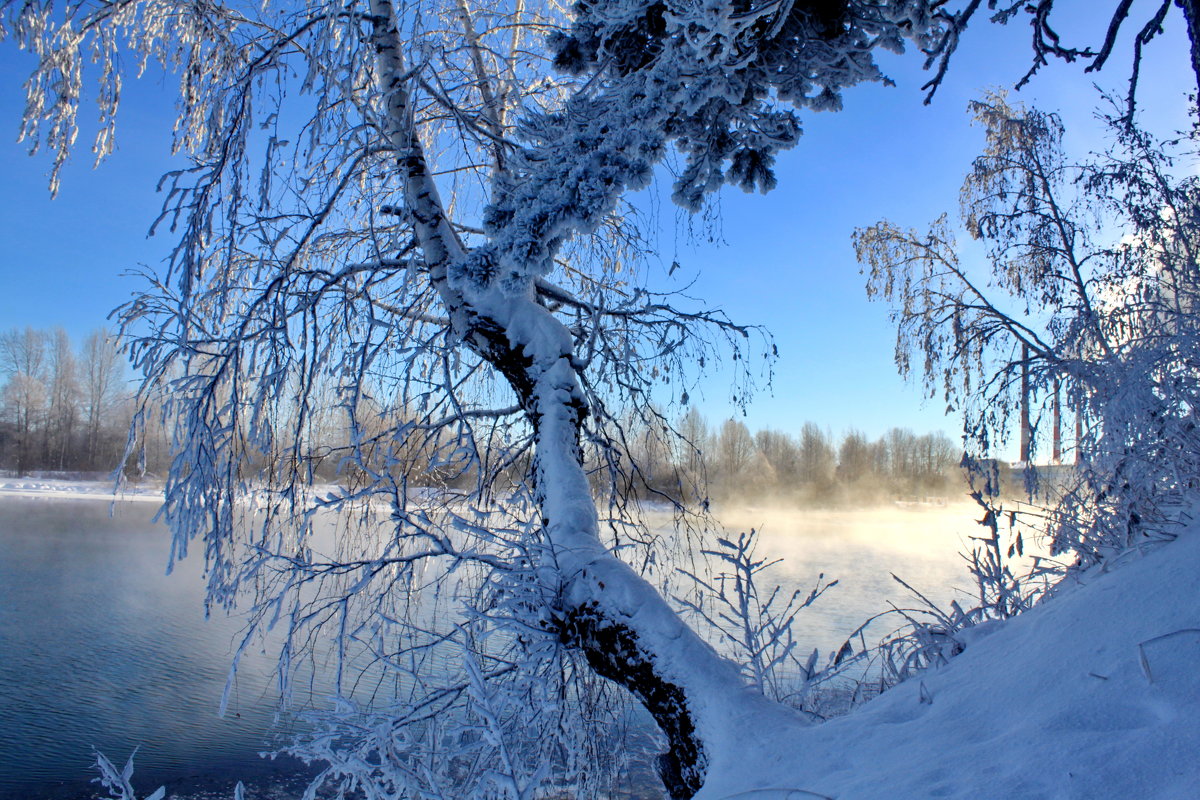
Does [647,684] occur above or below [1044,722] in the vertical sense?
below

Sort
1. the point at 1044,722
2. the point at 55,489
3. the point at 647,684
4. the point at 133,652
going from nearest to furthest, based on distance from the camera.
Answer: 1. the point at 1044,722
2. the point at 647,684
3. the point at 133,652
4. the point at 55,489

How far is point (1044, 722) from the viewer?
48.7 inches

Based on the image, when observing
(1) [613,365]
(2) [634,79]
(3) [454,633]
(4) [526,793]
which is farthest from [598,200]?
(4) [526,793]

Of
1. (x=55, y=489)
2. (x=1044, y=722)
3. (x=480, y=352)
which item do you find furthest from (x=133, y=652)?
(x=55, y=489)

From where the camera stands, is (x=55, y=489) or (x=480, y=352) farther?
(x=55, y=489)

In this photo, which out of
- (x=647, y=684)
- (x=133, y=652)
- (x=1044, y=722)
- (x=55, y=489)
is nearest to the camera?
(x=1044, y=722)

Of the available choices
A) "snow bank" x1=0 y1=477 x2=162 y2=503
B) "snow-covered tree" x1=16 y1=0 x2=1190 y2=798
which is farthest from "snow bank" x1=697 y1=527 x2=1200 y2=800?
"snow bank" x1=0 y1=477 x2=162 y2=503

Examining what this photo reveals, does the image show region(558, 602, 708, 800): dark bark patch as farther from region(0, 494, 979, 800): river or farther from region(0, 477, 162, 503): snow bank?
region(0, 477, 162, 503): snow bank

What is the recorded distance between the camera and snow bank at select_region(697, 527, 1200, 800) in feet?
3.58

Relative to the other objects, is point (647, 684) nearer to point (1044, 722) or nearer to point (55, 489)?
point (1044, 722)

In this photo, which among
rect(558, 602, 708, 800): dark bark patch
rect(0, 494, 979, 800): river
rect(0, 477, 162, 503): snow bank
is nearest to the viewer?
rect(558, 602, 708, 800): dark bark patch

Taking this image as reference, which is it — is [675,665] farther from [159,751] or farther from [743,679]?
[159,751]

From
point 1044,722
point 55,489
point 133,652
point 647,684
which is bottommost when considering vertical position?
point 133,652

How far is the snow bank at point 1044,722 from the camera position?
1.09 metres
